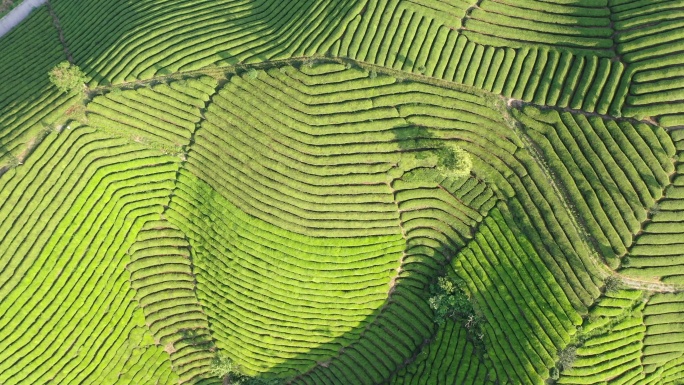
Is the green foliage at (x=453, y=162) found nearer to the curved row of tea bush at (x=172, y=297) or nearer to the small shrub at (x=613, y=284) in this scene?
the small shrub at (x=613, y=284)

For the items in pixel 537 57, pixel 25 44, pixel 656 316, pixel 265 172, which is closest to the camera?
pixel 656 316

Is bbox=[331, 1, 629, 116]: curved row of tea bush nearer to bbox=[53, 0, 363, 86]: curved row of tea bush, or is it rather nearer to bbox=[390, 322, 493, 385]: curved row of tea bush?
bbox=[53, 0, 363, 86]: curved row of tea bush

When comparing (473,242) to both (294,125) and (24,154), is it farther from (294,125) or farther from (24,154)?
(24,154)

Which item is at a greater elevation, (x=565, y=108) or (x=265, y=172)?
(x=265, y=172)

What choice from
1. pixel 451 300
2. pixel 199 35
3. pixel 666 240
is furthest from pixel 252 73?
pixel 666 240

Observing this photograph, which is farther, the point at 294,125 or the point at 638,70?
the point at 294,125

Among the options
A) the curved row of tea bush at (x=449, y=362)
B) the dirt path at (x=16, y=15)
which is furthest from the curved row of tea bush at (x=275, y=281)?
the dirt path at (x=16, y=15)

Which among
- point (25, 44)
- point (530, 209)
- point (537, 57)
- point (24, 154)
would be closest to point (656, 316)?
point (530, 209)
